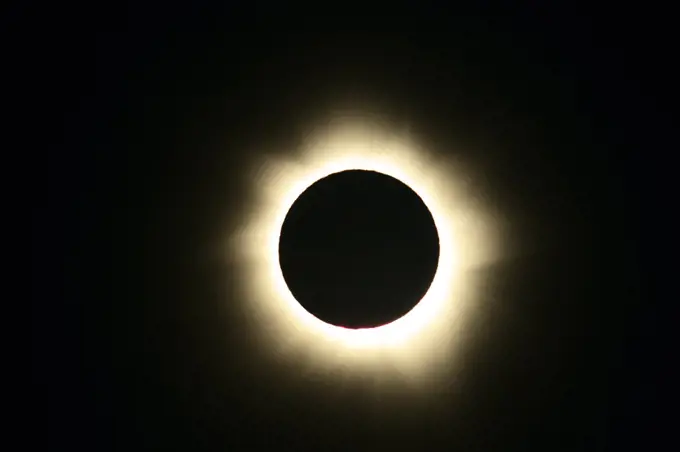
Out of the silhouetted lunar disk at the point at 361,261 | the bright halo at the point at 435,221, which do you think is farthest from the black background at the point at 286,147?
the silhouetted lunar disk at the point at 361,261

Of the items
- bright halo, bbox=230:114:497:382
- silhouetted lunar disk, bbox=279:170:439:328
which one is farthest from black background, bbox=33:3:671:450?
silhouetted lunar disk, bbox=279:170:439:328

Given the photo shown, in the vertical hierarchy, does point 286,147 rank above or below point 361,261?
above

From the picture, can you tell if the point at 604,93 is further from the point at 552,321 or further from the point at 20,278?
the point at 20,278

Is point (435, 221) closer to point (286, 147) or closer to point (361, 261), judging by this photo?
point (361, 261)

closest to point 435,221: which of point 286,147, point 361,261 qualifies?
point 361,261

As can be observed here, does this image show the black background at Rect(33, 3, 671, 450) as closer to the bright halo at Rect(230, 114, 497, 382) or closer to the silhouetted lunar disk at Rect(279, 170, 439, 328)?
the bright halo at Rect(230, 114, 497, 382)
